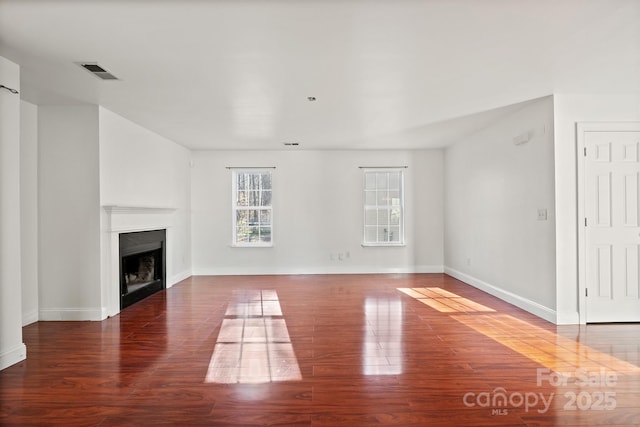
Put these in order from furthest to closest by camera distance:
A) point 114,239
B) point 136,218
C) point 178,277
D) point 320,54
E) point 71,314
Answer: point 178,277 < point 136,218 < point 114,239 < point 71,314 < point 320,54

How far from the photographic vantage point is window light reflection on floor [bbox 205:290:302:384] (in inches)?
112

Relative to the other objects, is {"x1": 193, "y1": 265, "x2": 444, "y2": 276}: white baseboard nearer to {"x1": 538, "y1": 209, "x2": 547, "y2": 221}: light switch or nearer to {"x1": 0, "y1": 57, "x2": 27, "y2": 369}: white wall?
{"x1": 538, "y1": 209, "x2": 547, "y2": 221}: light switch

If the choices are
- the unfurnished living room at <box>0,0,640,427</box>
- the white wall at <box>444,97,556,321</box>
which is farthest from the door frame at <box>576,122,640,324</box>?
the white wall at <box>444,97,556,321</box>

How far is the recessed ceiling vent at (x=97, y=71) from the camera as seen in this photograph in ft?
10.7

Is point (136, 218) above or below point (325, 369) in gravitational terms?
above

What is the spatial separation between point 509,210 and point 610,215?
3.68 feet

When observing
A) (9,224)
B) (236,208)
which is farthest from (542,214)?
(236,208)

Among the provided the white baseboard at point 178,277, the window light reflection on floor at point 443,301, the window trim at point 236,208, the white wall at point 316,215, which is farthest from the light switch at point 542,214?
the white baseboard at point 178,277

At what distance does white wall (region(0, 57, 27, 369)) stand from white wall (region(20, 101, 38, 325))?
51.7 inches

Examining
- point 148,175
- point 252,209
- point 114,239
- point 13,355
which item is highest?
point 148,175

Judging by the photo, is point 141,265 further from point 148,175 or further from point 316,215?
point 316,215

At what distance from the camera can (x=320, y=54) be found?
10.1 feet

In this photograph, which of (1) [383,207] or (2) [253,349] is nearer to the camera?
(2) [253,349]

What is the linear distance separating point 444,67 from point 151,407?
11.0 ft
